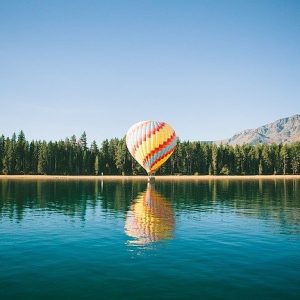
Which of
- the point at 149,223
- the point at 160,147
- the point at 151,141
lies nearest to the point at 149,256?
the point at 149,223

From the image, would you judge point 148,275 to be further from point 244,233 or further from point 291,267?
point 244,233

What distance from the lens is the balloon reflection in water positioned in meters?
30.7

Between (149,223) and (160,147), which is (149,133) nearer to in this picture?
(160,147)

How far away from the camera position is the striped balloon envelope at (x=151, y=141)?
96.9 m

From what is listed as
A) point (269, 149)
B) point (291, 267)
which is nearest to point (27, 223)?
point (291, 267)

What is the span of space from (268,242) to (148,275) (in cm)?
1313

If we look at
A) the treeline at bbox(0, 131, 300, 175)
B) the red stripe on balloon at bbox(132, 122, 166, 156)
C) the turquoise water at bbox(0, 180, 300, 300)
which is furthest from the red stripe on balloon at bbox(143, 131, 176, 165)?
the treeline at bbox(0, 131, 300, 175)

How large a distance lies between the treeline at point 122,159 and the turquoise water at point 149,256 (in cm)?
12498

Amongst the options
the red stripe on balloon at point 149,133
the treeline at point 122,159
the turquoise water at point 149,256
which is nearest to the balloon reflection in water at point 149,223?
the turquoise water at point 149,256

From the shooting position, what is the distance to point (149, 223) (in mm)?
37031

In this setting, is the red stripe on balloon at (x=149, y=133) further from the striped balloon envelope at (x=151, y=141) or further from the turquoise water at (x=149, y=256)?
the turquoise water at (x=149, y=256)

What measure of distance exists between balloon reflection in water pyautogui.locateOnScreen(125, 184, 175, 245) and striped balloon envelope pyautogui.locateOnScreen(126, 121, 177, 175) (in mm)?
46174

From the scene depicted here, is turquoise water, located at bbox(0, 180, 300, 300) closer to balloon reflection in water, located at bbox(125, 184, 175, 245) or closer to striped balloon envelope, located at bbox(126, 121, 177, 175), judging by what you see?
balloon reflection in water, located at bbox(125, 184, 175, 245)

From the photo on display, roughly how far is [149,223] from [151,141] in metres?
60.9
